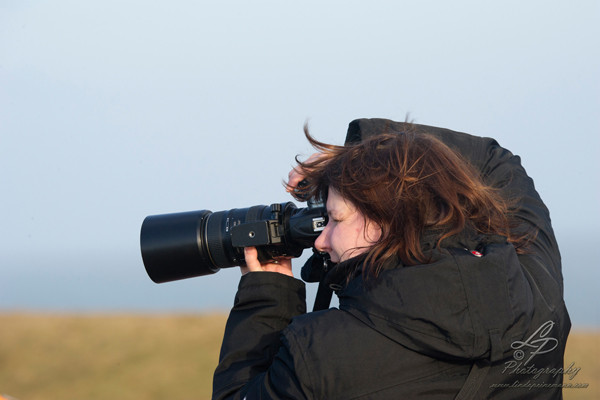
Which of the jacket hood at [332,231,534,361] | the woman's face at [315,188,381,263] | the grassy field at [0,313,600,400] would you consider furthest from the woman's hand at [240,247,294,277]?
the grassy field at [0,313,600,400]

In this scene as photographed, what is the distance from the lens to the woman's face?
1559 millimetres

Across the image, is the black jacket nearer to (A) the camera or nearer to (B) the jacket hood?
(B) the jacket hood

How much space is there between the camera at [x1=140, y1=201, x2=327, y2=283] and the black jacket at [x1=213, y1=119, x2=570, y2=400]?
590 mm

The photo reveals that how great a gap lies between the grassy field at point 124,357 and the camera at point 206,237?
3.27m

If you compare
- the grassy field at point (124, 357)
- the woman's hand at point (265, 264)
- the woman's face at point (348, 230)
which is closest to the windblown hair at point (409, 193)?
the woman's face at point (348, 230)

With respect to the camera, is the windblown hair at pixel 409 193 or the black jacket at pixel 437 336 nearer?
the black jacket at pixel 437 336

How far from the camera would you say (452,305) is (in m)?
1.34

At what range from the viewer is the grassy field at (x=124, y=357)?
17.6 ft

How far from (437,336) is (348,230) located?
36 cm

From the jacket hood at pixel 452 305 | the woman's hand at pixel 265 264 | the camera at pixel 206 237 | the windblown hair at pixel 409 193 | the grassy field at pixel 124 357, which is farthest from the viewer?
the grassy field at pixel 124 357

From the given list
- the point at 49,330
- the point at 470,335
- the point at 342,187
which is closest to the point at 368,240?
the point at 342,187

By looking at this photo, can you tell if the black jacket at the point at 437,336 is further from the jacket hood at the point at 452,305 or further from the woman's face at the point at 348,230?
the woman's face at the point at 348,230

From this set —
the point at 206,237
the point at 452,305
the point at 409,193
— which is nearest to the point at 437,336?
the point at 452,305

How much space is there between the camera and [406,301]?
4.43ft
